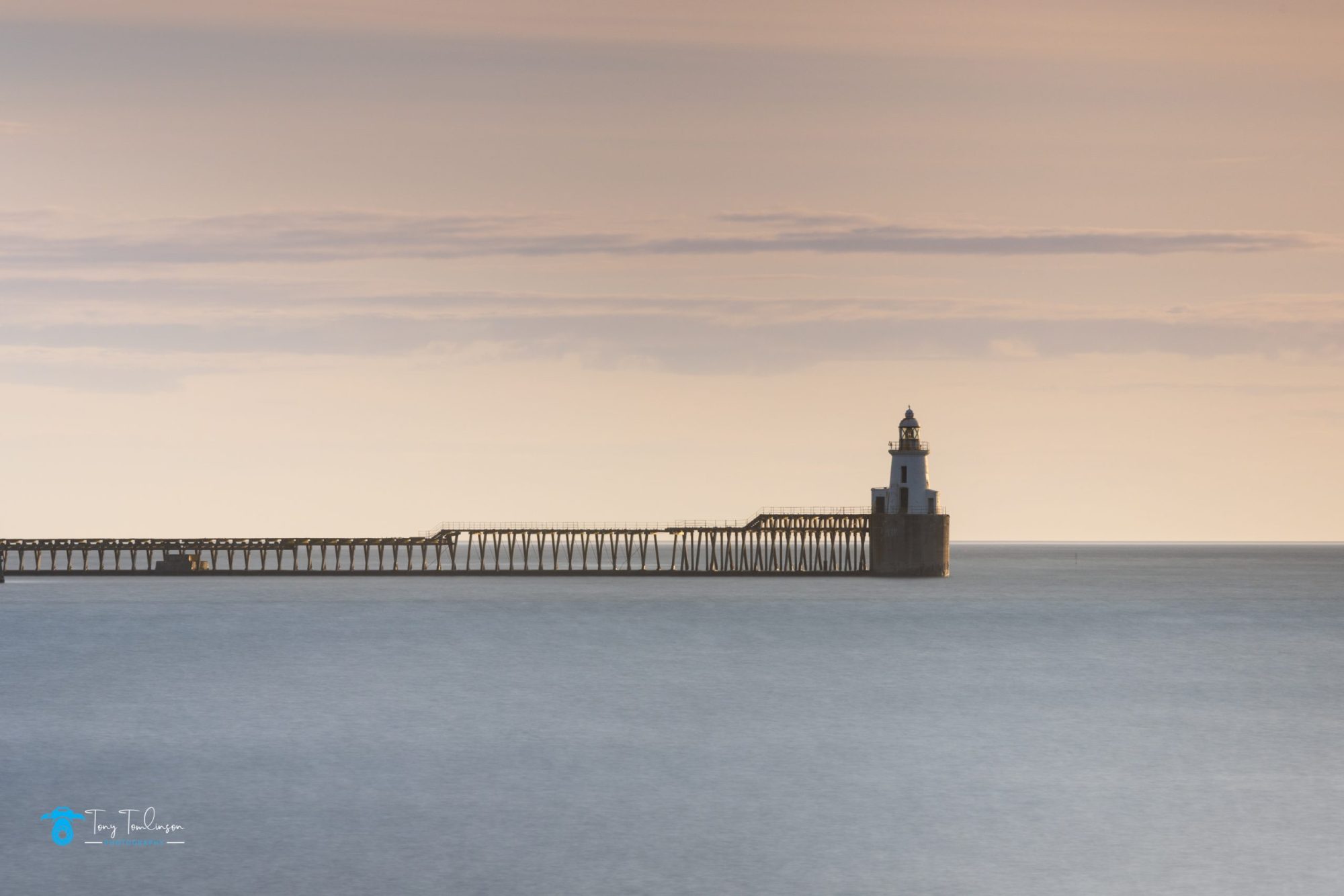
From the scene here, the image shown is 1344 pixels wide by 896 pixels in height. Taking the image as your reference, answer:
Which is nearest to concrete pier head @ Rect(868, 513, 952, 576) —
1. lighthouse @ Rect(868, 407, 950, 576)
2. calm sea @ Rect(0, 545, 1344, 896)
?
lighthouse @ Rect(868, 407, 950, 576)

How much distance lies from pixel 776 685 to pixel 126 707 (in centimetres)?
1893

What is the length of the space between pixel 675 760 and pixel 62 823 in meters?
12.6

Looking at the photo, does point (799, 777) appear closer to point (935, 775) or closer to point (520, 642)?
point (935, 775)

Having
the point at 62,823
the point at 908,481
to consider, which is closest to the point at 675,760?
the point at 62,823

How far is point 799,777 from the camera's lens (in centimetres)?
3075

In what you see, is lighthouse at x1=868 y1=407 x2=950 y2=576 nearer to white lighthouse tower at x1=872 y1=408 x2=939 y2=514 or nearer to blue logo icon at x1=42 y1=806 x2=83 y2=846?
white lighthouse tower at x1=872 y1=408 x2=939 y2=514

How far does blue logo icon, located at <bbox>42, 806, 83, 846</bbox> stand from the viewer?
2455cm

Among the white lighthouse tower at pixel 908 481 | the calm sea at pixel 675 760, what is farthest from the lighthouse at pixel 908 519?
the calm sea at pixel 675 760

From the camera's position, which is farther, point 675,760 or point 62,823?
point 675,760

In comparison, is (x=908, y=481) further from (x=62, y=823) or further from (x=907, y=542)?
(x=62, y=823)

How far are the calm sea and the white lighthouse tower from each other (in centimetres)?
2927

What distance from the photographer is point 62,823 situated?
25.8m

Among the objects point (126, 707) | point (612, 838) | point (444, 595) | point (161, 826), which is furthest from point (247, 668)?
point (444, 595)

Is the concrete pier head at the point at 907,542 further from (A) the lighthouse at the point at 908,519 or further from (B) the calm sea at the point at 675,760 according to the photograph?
(B) the calm sea at the point at 675,760
